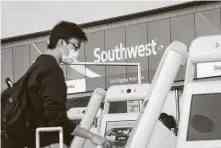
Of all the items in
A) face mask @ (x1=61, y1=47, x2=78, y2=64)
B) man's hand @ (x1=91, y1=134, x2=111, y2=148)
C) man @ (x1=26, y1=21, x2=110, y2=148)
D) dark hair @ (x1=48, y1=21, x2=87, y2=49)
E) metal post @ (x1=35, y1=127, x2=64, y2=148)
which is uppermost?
dark hair @ (x1=48, y1=21, x2=87, y2=49)

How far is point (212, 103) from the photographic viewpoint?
186 centimetres

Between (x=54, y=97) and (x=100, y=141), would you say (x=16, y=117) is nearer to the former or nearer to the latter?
(x=54, y=97)

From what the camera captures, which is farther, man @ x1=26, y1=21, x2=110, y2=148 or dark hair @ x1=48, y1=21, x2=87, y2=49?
dark hair @ x1=48, y1=21, x2=87, y2=49

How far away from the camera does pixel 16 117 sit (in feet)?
6.14

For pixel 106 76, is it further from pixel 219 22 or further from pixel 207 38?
pixel 207 38

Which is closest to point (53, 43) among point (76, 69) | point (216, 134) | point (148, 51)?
point (216, 134)

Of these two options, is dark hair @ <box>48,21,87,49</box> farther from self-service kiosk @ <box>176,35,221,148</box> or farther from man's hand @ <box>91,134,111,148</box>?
self-service kiosk @ <box>176,35,221,148</box>

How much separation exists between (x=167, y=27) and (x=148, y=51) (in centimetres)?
53

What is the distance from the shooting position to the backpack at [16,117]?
1872 millimetres

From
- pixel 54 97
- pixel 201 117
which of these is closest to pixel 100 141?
pixel 54 97

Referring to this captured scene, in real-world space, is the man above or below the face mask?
below

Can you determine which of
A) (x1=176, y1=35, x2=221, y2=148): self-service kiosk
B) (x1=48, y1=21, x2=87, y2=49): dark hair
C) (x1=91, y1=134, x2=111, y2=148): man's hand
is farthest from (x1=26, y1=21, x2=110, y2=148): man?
(x1=176, y1=35, x2=221, y2=148): self-service kiosk

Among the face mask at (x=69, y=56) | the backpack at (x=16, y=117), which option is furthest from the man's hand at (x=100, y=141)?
the face mask at (x=69, y=56)

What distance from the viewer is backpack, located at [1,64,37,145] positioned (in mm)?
1872
